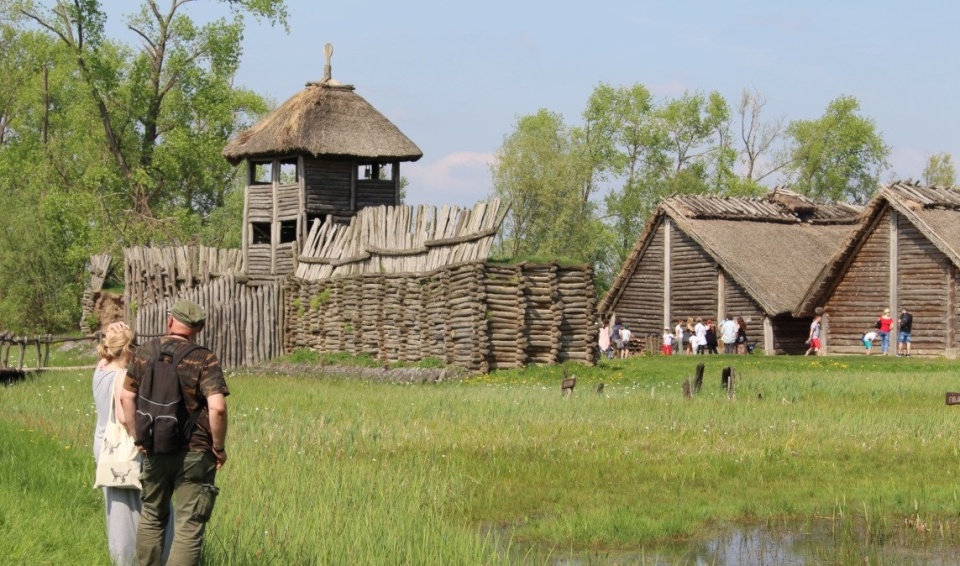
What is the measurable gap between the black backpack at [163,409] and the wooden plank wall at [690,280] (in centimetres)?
3738

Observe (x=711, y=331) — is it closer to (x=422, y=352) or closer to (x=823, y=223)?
(x=823, y=223)

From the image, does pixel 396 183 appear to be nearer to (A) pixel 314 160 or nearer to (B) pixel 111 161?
(A) pixel 314 160

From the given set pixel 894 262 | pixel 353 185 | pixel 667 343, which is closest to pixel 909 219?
pixel 894 262

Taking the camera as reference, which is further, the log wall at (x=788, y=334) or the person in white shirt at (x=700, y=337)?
the log wall at (x=788, y=334)

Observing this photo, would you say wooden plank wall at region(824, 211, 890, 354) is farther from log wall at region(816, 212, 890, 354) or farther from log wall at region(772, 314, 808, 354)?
log wall at region(772, 314, 808, 354)

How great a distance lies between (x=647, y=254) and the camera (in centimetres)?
4806

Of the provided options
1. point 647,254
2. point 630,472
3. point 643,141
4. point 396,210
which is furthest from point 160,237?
point 630,472

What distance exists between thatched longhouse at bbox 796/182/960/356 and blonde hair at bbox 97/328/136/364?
30.0m

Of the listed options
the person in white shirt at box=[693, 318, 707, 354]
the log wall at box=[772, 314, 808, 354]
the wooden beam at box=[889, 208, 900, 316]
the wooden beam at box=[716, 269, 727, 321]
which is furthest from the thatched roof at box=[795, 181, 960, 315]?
the wooden beam at box=[716, 269, 727, 321]

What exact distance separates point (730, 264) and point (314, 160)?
1349 cm

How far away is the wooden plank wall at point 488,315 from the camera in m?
27.9

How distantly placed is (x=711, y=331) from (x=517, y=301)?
15.6m

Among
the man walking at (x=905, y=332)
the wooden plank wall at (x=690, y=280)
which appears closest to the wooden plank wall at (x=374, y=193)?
the wooden plank wall at (x=690, y=280)

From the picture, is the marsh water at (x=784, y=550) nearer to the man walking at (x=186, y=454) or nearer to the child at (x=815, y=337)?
the man walking at (x=186, y=454)
